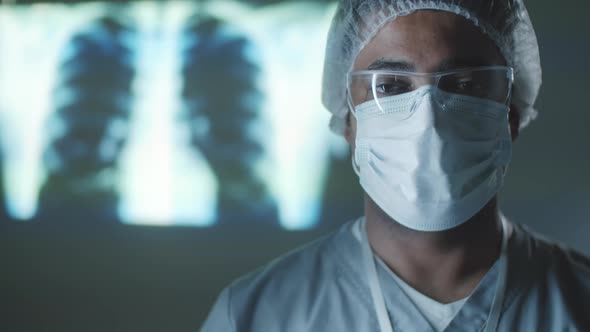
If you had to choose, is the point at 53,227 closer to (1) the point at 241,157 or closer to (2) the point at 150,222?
(2) the point at 150,222

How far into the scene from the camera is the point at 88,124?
82.4 inches

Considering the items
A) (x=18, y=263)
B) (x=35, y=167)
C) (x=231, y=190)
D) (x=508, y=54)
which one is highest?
(x=508, y=54)

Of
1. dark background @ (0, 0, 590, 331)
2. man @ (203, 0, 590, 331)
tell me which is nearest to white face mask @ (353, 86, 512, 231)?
man @ (203, 0, 590, 331)

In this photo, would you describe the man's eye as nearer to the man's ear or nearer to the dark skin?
the dark skin

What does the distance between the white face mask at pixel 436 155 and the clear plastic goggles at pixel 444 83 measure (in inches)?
0.6

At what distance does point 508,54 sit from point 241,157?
3.74ft

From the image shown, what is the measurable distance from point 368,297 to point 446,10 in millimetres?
487

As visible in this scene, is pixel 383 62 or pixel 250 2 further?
pixel 250 2

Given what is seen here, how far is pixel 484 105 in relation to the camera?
0.95 metres

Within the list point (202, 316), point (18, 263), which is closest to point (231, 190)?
point (202, 316)

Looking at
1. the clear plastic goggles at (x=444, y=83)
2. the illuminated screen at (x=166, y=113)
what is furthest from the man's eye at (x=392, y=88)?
the illuminated screen at (x=166, y=113)

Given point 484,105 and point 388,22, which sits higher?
point 388,22

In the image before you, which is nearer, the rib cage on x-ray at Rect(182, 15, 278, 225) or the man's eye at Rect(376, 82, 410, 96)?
the man's eye at Rect(376, 82, 410, 96)

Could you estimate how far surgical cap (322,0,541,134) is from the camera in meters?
0.98
